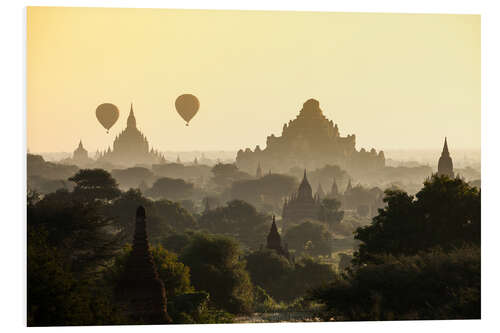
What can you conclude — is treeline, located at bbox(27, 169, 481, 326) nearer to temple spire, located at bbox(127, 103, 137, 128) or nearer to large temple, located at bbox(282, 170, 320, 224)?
temple spire, located at bbox(127, 103, 137, 128)

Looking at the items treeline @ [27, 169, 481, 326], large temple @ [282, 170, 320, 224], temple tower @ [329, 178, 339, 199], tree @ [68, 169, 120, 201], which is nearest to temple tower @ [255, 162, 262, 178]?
temple tower @ [329, 178, 339, 199]

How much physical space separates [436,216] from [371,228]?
1945mm

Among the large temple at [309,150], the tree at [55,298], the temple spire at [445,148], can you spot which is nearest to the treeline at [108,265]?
the tree at [55,298]

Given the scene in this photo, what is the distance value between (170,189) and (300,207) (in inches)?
482

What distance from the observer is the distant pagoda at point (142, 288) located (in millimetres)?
18922

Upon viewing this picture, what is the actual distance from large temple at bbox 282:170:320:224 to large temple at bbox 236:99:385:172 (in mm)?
2859

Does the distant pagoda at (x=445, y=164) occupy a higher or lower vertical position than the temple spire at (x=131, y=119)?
lower

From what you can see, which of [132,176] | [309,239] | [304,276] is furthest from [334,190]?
[132,176]

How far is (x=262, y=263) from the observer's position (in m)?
36.2

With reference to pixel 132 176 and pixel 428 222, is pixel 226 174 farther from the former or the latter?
pixel 428 222

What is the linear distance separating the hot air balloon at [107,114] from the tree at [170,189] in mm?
12049

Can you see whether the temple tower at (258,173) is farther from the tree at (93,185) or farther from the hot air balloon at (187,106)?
the hot air balloon at (187,106)

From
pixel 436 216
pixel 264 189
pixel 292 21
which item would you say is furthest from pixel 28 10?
pixel 264 189

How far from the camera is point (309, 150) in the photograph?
1603 inches
